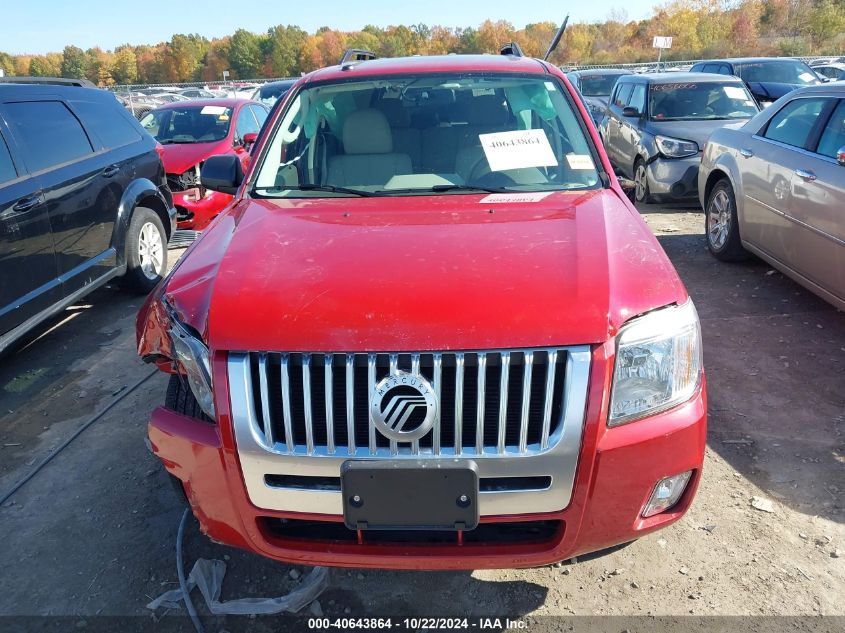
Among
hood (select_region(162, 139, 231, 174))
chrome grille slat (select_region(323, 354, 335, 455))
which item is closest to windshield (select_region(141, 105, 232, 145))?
hood (select_region(162, 139, 231, 174))

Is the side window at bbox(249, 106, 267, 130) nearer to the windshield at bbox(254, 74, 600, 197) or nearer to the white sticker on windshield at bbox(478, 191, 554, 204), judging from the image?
the windshield at bbox(254, 74, 600, 197)

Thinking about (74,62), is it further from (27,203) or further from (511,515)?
(511,515)

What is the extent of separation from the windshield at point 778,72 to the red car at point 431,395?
12.6 m

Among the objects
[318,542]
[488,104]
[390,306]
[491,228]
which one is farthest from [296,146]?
[318,542]

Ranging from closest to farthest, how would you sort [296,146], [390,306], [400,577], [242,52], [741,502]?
1. [390,306]
2. [400,577]
3. [741,502]
4. [296,146]
5. [242,52]

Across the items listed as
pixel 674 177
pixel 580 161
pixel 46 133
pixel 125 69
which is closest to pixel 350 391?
pixel 580 161

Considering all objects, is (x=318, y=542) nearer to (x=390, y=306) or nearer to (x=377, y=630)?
(x=377, y=630)

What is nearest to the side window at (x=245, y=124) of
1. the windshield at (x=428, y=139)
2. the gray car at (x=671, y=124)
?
the gray car at (x=671, y=124)

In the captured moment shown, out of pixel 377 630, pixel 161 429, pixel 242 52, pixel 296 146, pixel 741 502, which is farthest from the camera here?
pixel 242 52

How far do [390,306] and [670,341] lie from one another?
2.84 ft

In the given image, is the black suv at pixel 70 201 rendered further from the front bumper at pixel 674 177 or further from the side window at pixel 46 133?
the front bumper at pixel 674 177

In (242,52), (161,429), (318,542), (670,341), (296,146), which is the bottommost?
(318,542)

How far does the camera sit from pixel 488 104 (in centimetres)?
342

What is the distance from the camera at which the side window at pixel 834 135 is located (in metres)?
4.48
